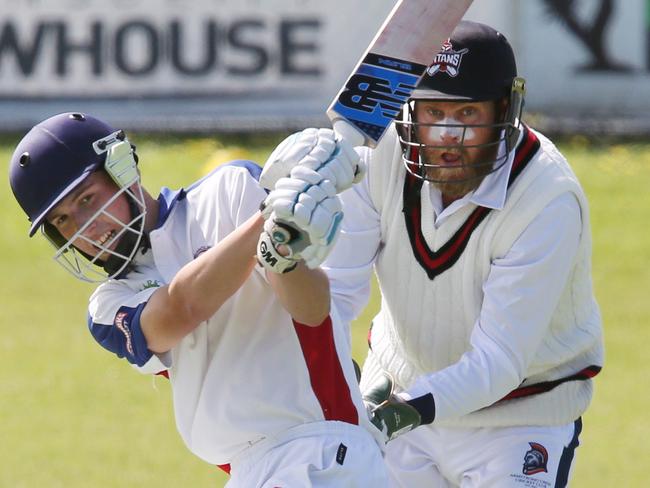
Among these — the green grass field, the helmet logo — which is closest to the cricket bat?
the helmet logo

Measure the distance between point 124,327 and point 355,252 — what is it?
87 cm

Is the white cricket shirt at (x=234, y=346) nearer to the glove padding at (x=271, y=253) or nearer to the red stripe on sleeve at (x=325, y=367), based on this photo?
the red stripe on sleeve at (x=325, y=367)

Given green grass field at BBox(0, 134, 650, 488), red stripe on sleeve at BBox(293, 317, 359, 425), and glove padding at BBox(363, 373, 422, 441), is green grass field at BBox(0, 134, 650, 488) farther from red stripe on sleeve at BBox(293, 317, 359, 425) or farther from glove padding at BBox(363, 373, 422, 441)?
red stripe on sleeve at BBox(293, 317, 359, 425)

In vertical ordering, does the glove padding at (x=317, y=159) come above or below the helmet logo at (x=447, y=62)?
above

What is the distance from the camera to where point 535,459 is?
4.41 meters

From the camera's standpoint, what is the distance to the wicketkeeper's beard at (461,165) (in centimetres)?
428

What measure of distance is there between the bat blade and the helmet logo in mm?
159

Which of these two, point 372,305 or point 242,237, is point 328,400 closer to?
point 242,237

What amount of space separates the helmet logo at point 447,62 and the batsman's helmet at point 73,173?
905 millimetres

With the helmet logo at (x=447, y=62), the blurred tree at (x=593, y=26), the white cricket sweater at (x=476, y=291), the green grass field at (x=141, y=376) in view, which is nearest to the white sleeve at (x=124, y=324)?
the white cricket sweater at (x=476, y=291)

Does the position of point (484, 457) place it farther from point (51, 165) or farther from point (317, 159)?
point (51, 165)

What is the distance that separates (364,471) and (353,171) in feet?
2.74

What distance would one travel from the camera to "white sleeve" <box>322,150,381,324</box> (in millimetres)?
4414

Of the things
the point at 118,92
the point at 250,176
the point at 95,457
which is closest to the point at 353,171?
the point at 250,176
